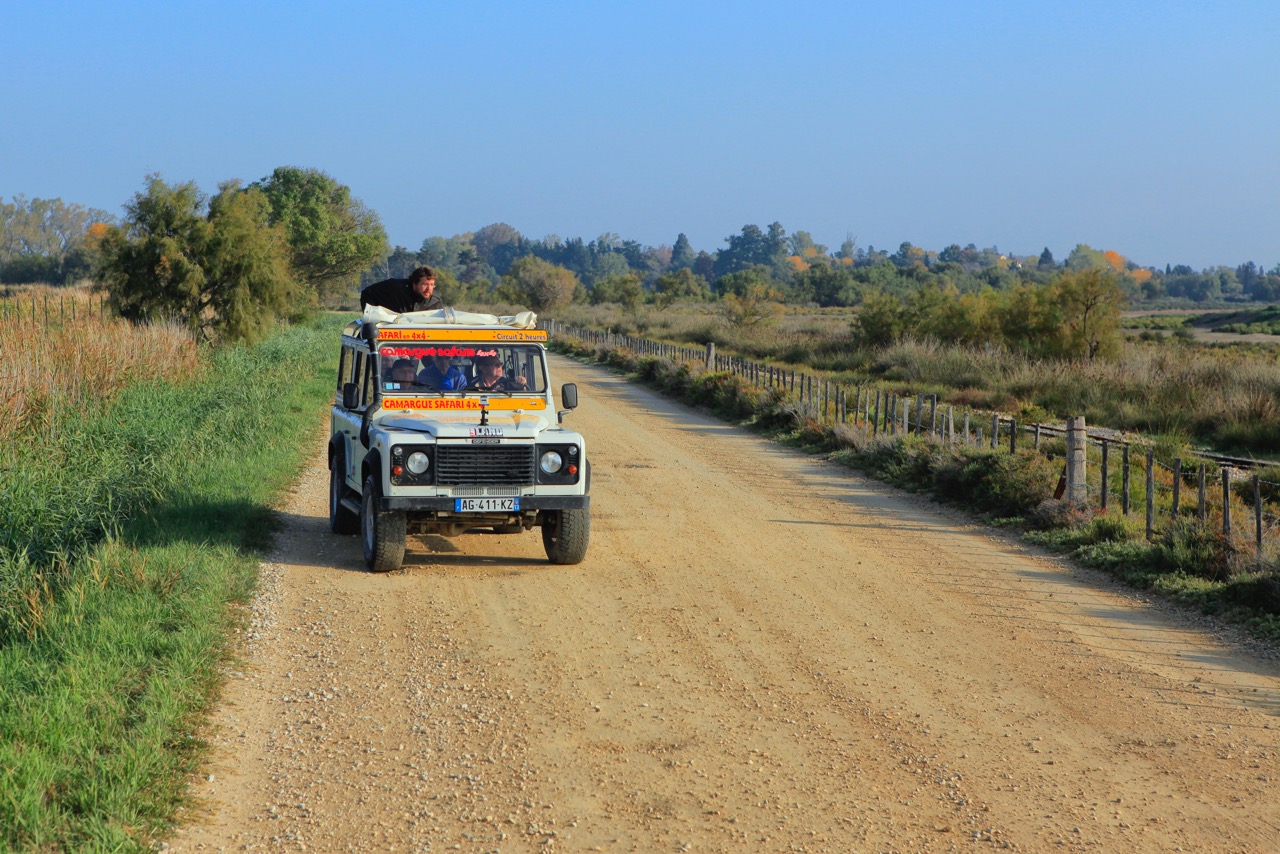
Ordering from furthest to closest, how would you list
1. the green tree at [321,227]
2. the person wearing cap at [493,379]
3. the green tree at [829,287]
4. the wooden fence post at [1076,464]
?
the green tree at [829,287]
the green tree at [321,227]
the wooden fence post at [1076,464]
the person wearing cap at [493,379]

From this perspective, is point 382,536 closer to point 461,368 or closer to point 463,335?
point 461,368

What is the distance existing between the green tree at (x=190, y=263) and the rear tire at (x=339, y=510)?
61.0 feet

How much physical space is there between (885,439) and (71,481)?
35.6 ft

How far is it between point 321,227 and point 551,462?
212 ft

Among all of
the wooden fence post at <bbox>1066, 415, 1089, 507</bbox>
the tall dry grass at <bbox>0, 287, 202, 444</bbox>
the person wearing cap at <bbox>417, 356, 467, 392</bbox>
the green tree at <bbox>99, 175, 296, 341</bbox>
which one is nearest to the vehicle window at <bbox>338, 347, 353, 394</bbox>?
the person wearing cap at <bbox>417, 356, 467, 392</bbox>

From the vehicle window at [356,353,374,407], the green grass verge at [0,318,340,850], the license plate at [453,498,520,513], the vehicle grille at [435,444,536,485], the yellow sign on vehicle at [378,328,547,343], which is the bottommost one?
the green grass verge at [0,318,340,850]

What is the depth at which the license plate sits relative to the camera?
9.45 meters

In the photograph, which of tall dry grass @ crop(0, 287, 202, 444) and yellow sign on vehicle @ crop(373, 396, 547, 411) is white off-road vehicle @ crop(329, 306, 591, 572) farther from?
tall dry grass @ crop(0, 287, 202, 444)

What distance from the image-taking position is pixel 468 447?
9.49 meters

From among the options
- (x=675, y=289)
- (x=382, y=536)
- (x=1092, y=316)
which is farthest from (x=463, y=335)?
(x=675, y=289)

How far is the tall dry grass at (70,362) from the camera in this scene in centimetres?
1498

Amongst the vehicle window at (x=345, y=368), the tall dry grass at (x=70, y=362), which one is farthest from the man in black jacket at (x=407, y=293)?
the tall dry grass at (x=70, y=362)

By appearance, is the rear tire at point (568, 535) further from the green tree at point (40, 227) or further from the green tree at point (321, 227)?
the green tree at point (40, 227)

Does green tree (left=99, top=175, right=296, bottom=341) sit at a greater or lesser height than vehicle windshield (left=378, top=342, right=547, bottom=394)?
greater
